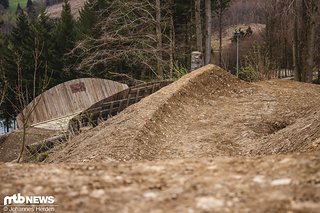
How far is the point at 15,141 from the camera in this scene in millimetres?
15227

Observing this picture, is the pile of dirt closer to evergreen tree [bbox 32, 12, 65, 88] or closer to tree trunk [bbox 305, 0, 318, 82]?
tree trunk [bbox 305, 0, 318, 82]

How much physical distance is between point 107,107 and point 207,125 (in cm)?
369

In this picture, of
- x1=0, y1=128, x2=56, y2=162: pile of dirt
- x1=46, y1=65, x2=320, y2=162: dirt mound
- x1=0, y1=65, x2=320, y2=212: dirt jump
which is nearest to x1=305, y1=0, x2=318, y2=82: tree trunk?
x1=46, y1=65, x2=320, y2=162: dirt mound

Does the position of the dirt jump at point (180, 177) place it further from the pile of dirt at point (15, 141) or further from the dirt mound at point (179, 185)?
the pile of dirt at point (15, 141)

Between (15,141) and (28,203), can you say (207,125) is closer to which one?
(28,203)

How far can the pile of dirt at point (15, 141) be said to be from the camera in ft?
45.8

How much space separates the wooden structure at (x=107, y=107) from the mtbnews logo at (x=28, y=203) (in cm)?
690

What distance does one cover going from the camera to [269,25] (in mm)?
37344

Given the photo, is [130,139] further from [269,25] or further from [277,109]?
[269,25]

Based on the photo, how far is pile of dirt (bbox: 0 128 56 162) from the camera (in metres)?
14.0

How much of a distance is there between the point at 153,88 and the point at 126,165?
8.07 m

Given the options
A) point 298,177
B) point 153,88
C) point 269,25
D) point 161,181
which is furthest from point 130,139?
point 269,25

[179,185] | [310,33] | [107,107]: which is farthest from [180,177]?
[310,33]

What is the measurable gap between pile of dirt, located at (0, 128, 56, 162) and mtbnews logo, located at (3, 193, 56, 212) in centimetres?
1136
